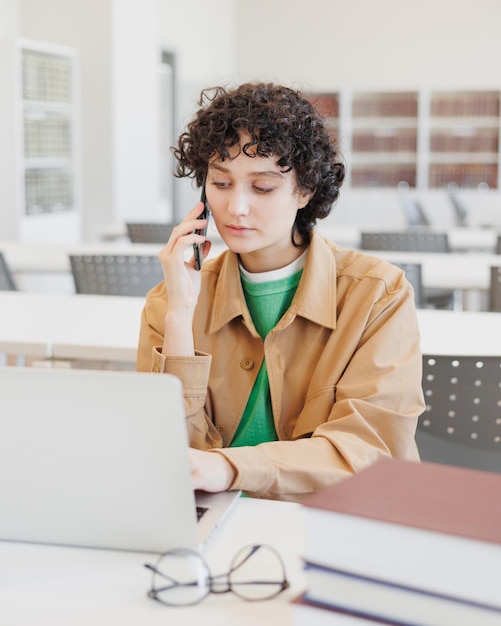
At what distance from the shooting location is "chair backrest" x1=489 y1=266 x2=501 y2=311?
3189mm

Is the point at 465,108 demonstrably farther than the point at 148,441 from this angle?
Yes

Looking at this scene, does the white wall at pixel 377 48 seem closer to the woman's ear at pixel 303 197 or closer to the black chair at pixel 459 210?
the black chair at pixel 459 210

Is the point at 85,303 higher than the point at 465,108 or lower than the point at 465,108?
lower

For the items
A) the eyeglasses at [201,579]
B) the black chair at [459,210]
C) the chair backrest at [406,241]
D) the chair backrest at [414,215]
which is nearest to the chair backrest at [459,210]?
the black chair at [459,210]

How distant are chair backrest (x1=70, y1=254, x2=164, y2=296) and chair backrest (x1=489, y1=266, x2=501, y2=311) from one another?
117 cm

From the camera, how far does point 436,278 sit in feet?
12.4

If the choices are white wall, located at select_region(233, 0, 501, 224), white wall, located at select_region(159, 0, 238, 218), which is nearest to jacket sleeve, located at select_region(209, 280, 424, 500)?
white wall, located at select_region(159, 0, 238, 218)

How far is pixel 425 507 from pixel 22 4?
24.0 ft

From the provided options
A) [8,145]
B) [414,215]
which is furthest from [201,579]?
[414,215]

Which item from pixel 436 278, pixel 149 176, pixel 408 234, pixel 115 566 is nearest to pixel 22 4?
pixel 149 176

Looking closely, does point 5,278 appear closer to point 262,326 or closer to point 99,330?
point 99,330

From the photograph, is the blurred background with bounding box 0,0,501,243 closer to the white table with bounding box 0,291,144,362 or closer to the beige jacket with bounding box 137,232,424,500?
the white table with bounding box 0,291,144,362

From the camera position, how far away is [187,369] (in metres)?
1.61

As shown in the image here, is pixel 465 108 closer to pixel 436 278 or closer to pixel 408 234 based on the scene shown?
pixel 408 234
